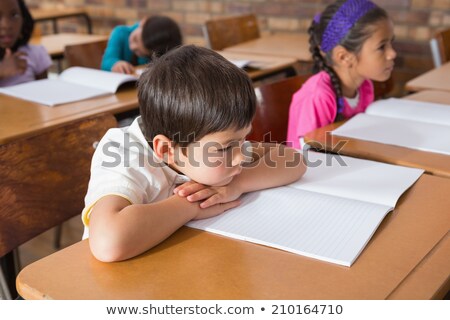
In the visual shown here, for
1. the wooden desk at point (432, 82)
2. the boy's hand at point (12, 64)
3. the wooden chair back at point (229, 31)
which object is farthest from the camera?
the wooden chair back at point (229, 31)

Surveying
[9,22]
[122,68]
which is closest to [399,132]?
[122,68]

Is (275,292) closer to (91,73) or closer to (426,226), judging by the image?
(426,226)

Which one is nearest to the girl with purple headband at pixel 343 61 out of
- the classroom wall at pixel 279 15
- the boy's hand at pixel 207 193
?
the boy's hand at pixel 207 193

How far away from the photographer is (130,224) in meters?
0.85

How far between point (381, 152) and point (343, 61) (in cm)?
67

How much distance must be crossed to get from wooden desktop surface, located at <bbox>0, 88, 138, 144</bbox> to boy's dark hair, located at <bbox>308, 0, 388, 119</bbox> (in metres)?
0.68

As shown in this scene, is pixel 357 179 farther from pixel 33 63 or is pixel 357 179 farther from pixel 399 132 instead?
pixel 33 63

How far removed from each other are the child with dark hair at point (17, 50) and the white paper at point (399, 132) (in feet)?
5.25

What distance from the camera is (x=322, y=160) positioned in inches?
48.9

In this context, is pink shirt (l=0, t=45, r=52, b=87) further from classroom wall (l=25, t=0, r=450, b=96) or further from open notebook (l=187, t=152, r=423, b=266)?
open notebook (l=187, t=152, r=423, b=266)

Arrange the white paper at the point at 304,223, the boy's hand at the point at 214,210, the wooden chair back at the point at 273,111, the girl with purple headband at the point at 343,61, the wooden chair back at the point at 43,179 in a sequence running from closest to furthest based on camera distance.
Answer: the white paper at the point at 304,223, the boy's hand at the point at 214,210, the wooden chair back at the point at 43,179, the wooden chair back at the point at 273,111, the girl with purple headband at the point at 343,61

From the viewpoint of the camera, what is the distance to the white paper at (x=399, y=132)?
1320 mm

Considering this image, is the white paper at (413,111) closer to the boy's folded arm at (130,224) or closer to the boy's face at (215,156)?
the boy's face at (215,156)
